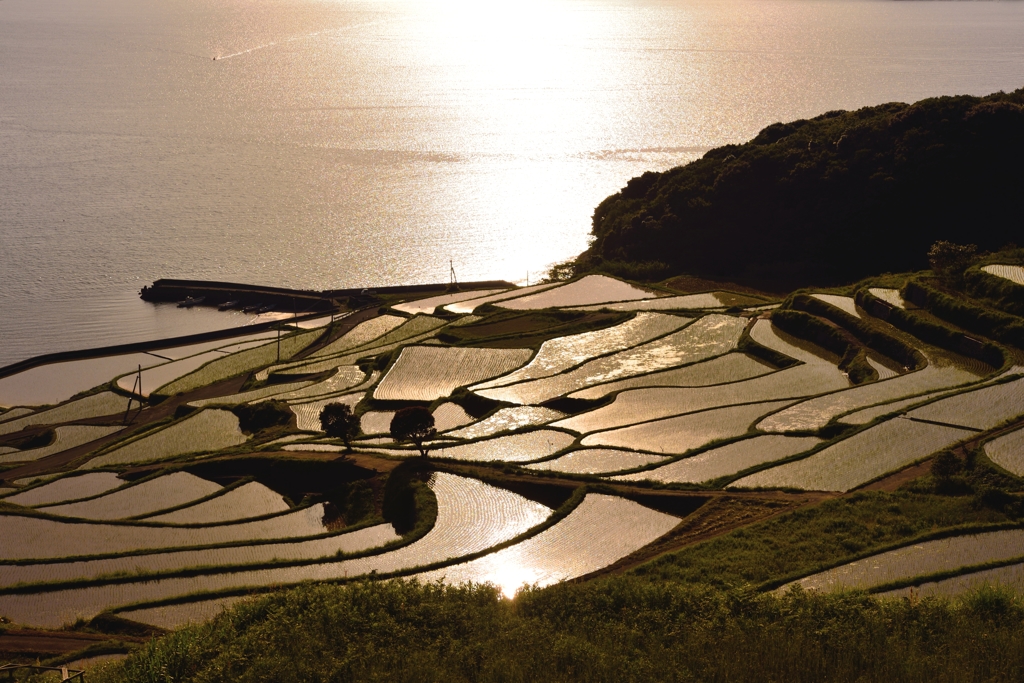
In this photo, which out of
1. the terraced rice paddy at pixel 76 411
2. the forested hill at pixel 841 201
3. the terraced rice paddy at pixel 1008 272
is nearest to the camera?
the terraced rice paddy at pixel 1008 272

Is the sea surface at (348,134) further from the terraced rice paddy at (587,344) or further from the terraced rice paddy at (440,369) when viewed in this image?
the terraced rice paddy at (587,344)

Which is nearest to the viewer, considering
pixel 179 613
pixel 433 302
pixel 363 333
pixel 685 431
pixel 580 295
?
pixel 179 613

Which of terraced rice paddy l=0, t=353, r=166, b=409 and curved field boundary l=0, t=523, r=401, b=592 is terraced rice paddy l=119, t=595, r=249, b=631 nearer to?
curved field boundary l=0, t=523, r=401, b=592

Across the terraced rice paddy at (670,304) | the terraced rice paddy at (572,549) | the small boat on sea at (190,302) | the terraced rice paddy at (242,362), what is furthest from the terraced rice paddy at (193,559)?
the small boat on sea at (190,302)

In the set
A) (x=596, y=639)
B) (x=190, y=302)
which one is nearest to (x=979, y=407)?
(x=596, y=639)

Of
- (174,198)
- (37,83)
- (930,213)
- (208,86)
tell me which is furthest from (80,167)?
(930,213)

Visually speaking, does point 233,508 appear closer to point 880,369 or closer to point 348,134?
point 880,369

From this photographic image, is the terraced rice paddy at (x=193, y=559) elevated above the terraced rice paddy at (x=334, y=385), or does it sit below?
below
